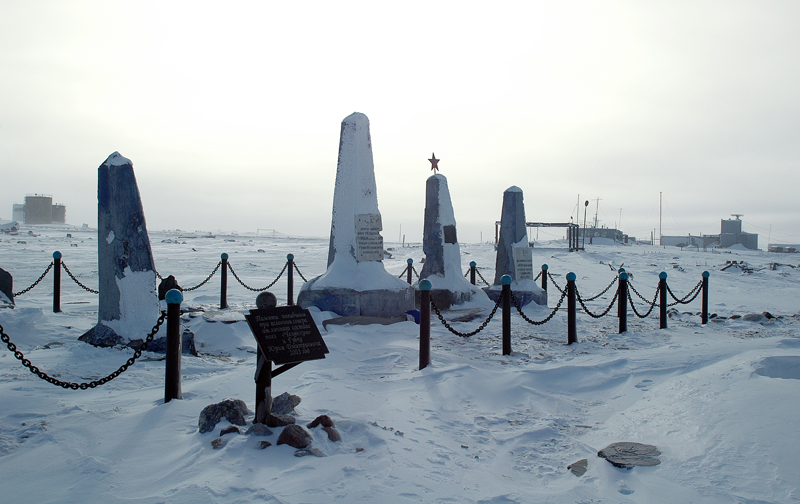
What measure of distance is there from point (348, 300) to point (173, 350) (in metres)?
4.86

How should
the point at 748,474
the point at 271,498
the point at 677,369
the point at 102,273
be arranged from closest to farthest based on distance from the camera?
the point at 271,498 → the point at 748,474 → the point at 677,369 → the point at 102,273

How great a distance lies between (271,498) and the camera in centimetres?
270

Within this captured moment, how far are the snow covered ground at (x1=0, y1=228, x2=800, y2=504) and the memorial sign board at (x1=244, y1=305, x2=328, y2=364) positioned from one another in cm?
54

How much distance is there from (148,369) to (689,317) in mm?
11517

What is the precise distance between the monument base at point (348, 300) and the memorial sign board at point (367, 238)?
0.98m

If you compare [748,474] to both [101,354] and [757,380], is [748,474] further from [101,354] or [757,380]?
[101,354]

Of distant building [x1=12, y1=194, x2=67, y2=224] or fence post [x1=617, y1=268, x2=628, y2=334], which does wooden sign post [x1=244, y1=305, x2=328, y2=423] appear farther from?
distant building [x1=12, y1=194, x2=67, y2=224]

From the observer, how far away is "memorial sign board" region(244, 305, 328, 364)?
11.8 ft

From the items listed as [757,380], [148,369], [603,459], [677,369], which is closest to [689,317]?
[677,369]

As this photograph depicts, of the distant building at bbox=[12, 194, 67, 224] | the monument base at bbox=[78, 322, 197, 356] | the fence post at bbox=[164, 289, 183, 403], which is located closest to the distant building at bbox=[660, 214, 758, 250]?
the monument base at bbox=[78, 322, 197, 356]

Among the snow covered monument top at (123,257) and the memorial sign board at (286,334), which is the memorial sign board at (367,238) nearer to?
the snow covered monument top at (123,257)

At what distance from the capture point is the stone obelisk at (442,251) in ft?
39.3

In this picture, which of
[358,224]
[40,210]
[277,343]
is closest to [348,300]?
[358,224]

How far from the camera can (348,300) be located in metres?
9.17
